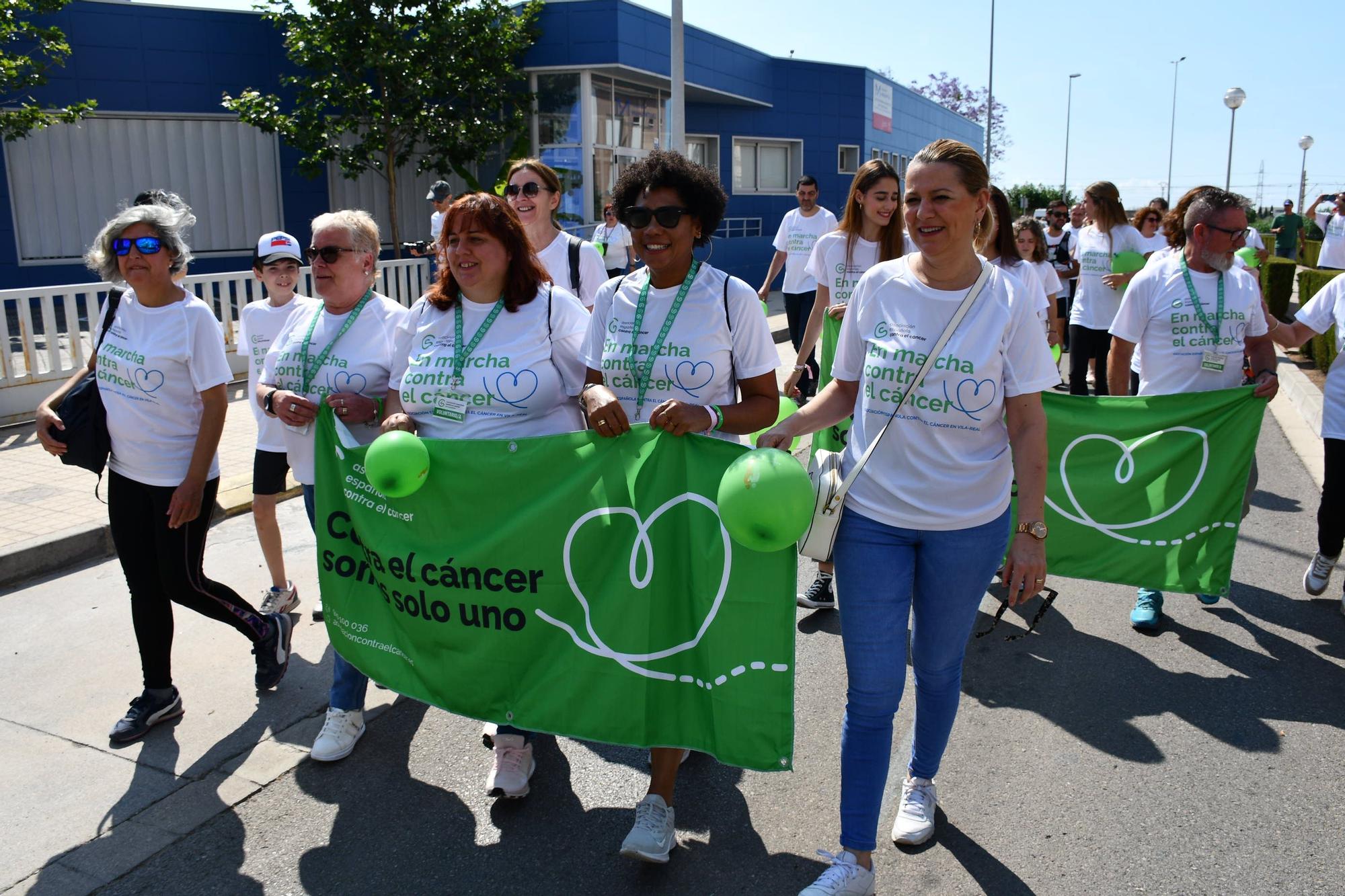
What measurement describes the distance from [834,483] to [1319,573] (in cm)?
393

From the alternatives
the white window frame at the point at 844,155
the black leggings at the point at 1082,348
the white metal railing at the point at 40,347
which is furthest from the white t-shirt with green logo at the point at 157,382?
the white window frame at the point at 844,155

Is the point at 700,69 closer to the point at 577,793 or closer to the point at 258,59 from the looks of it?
the point at 258,59

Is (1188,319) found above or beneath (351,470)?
above

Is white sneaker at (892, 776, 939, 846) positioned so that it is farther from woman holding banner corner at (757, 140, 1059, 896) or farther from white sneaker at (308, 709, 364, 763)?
white sneaker at (308, 709, 364, 763)

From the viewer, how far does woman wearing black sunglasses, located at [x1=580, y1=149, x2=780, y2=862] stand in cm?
345

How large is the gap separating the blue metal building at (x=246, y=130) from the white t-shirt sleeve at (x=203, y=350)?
1382cm

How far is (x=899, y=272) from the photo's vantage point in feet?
10.6

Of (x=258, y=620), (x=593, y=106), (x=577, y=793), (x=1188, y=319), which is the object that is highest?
(x=593, y=106)

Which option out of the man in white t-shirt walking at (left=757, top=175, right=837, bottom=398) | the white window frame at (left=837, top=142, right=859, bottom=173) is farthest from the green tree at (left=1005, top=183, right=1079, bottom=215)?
the man in white t-shirt walking at (left=757, top=175, right=837, bottom=398)

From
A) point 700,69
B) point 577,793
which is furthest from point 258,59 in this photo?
point 577,793

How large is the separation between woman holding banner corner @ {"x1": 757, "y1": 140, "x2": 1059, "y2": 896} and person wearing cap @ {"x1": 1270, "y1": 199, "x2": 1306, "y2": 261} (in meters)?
25.6

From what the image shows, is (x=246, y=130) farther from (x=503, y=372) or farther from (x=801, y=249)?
(x=503, y=372)

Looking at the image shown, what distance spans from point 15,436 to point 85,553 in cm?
336

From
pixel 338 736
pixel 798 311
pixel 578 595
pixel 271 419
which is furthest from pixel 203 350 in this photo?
pixel 798 311
